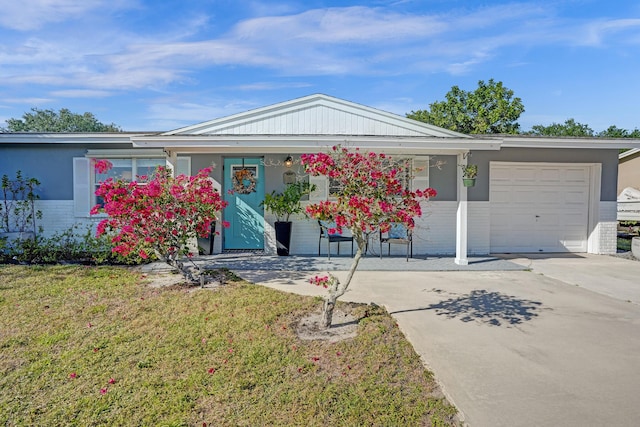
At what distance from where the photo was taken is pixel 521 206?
30.6 ft

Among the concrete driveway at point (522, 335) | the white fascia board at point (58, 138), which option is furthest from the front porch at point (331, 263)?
the white fascia board at point (58, 138)

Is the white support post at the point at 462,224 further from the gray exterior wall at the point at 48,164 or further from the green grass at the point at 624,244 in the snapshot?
the gray exterior wall at the point at 48,164

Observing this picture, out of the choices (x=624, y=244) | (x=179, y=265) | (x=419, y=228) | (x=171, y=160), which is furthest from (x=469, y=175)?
(x=624, y=244)

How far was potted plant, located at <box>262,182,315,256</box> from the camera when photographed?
8.20m

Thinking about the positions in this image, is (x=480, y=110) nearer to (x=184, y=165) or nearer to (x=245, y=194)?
(x=245, y=194)

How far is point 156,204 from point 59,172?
514cm

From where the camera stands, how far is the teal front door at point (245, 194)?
8766mm

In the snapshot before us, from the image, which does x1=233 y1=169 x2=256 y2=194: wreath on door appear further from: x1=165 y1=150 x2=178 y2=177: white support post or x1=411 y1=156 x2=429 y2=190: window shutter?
x1=411 y1=156 x2=429 y2=190: window shutter

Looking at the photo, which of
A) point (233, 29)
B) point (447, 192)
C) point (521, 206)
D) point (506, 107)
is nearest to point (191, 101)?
point (233, 29)

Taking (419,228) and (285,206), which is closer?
(285,206)

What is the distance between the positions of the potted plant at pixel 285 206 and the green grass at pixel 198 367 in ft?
11.0

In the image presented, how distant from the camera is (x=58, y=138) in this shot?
845 centimetres

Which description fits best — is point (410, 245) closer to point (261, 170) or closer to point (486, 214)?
point (486, 214)

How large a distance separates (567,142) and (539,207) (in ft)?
5.52
